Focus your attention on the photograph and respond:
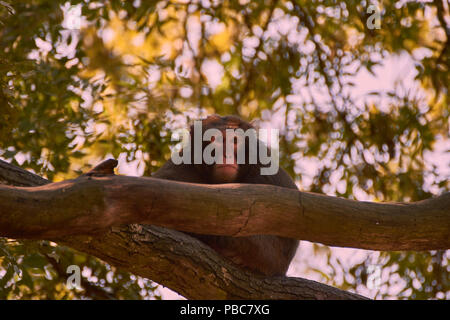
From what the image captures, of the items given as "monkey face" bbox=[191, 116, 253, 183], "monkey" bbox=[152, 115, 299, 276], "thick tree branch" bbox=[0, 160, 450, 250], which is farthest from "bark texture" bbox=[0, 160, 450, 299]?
"monkey face" bbox=[191, 116, 253, 183]

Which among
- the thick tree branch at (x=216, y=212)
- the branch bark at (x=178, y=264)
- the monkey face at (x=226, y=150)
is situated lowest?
the branch bark at (x=178, y=264)

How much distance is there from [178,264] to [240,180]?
7.01ft

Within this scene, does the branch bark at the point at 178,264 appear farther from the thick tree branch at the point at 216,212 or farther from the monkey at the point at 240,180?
the thick tree branch at the point at 216,212

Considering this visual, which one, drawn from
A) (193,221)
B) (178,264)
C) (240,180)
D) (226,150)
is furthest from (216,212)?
(240,180)

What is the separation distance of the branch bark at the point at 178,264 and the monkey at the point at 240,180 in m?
0.23

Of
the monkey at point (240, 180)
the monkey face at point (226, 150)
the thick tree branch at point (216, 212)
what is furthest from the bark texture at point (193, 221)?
the monkey face at point (226, 150)

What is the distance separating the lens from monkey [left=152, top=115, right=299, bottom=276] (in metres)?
4.89

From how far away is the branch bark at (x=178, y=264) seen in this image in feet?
12.9

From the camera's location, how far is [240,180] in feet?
20.3

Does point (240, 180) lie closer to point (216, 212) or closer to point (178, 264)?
point (178, 264)

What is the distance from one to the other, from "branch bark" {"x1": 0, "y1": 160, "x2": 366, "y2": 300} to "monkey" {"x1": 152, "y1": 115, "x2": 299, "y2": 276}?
234 mm

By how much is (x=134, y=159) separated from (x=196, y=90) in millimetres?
1800
